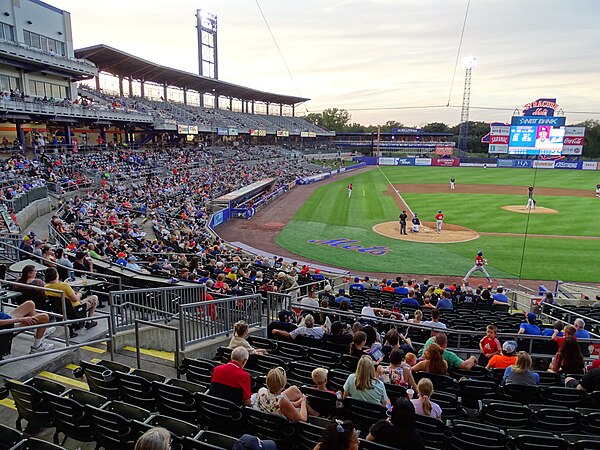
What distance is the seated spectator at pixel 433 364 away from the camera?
6.56 metres

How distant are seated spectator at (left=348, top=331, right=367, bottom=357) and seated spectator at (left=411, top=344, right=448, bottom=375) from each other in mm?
862

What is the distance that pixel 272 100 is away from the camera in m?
97.8

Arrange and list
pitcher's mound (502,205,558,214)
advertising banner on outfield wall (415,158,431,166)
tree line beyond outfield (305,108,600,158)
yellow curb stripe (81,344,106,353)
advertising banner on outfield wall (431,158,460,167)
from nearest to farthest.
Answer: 1. yellow curb stripe (81,344,106,353)
2. pitcher's mound (502,205,558,214)
3. advertising banner on outfield wall (431,158,460,167)
4. advertising banner on outfield wall (415,158,431,166)
5. tree line beyond outfield (305,108,600,158)

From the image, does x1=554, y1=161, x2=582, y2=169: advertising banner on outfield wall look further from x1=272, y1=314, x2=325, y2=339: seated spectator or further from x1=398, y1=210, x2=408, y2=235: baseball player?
x1=272, y1=314, x2=325, y2=339: seated spectator

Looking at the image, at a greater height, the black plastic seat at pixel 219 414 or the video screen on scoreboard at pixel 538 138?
the video screen on scoreboard at pixel 538 138

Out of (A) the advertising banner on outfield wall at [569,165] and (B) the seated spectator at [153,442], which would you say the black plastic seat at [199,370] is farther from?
(A) the advertising banner on outfield wall at [569,165]

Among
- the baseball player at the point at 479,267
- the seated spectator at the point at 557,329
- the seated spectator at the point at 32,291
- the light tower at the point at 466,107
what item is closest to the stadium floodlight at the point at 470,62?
the light tower at the point at 466,107

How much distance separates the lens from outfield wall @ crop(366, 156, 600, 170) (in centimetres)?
7950

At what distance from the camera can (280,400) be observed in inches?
193

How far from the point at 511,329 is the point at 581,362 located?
124 inches

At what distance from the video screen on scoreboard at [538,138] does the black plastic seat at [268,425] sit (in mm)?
49533

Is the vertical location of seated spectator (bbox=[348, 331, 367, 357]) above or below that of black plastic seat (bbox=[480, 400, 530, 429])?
above

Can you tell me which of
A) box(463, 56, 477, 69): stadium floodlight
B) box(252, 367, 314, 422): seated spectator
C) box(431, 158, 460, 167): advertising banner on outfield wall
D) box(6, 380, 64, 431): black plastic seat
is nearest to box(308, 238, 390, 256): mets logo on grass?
box(252, 367, 314, 422): seated spectator

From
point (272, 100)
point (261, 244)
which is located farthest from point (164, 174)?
point (272, 100)
